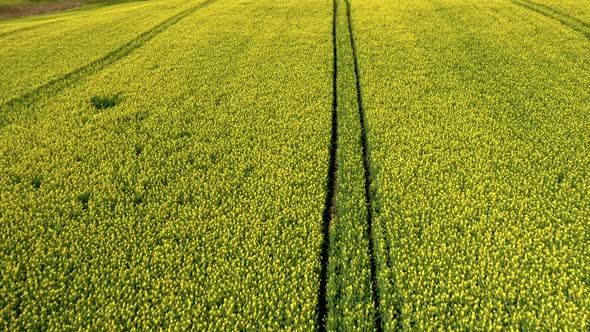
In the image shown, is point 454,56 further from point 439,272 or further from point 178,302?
point 178,302

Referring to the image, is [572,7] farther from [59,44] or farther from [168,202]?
[59,44]

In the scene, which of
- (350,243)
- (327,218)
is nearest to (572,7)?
(327,218)

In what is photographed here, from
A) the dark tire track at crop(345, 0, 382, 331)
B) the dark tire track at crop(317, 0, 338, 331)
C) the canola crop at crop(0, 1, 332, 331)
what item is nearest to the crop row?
the canola crop at crop(0, 1, 332, 331)

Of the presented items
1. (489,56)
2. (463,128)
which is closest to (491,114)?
(463,128)

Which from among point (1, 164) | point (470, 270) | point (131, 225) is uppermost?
point (1, 164)

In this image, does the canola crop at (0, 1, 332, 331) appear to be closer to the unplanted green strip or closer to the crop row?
the unplanted green strip

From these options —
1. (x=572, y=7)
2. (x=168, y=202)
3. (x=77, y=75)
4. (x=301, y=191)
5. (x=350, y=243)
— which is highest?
(x=572, y=7)
